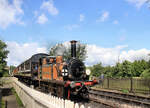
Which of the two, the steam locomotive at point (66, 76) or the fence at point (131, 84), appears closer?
the steam locomotive at point (66, 76)

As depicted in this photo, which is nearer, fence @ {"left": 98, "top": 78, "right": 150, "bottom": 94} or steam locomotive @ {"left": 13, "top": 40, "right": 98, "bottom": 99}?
steam locomotive @ {"left": 13, "top": 40, "right": 98, "bottom": 99}

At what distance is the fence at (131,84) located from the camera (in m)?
14.1

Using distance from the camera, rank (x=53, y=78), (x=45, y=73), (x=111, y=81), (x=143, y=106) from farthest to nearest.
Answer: (x=111, y=81)
(x=45, y=73)
(x=53, y=78)
(x=143, y=106)

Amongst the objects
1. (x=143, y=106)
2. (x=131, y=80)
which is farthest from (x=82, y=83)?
(x=131, y=80)

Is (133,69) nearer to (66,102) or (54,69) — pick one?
(54,69)

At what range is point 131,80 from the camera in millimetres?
15094

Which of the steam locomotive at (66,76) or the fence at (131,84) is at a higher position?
the steam locomotive at (66,76)

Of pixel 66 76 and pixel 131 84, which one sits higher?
pixel 66 76

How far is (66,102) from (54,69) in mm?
8320

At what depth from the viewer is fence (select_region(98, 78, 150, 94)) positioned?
14116mm

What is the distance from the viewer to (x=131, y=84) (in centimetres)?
1488

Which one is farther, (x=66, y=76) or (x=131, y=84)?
(x=131, y=84)

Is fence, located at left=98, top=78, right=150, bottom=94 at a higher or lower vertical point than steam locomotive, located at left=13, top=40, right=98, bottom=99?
lower

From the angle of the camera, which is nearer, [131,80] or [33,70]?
[131,80]
